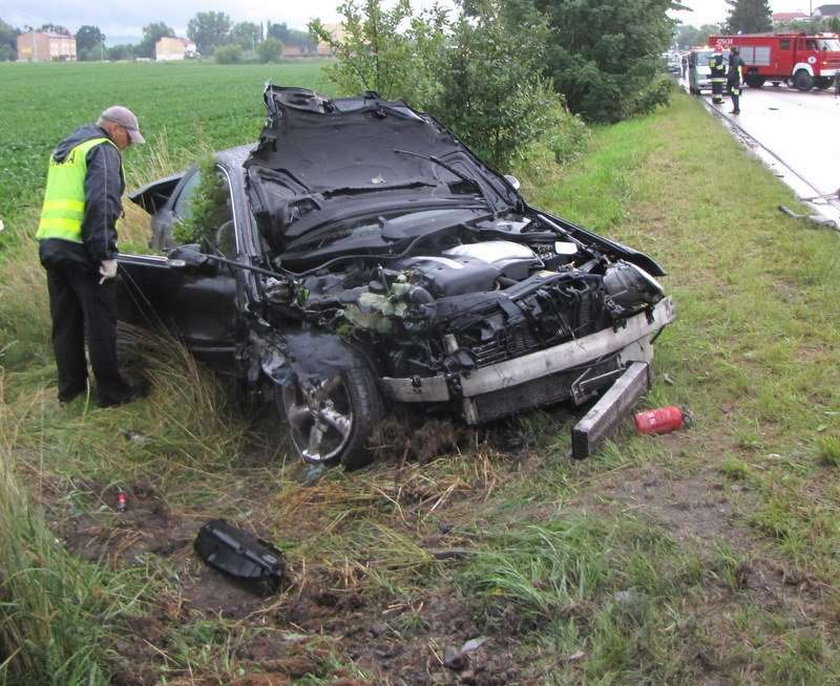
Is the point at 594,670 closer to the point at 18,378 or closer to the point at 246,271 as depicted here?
the point at 246,271

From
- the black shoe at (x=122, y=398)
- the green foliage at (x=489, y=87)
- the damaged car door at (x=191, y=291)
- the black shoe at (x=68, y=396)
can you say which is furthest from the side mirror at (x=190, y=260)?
the green foliage at (x=489, y=87)

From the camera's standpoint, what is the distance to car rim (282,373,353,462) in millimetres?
4500

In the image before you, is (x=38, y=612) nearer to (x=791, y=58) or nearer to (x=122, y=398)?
(x=122, y=398)

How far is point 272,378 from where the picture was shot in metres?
4.69

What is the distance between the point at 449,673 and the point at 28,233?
6.96 m

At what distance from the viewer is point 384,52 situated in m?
9.85

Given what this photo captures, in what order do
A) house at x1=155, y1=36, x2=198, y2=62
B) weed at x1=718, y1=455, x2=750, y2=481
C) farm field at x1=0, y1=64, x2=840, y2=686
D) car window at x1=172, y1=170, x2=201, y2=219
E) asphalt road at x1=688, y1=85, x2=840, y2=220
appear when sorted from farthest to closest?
1. house at x1=155, y1=36, x2=198, y2=62
2. asphalt road at x1=688, y1=85, x2=840, y2=220
3. car window at x1=172, y1=170, x2=201, y2=219
4. weed at x1=718, y1=455, x2=750, y2=481
5. farm field at x1=0, y1=64, x2=840, y2=686

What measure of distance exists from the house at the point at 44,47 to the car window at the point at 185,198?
15130 centimetres

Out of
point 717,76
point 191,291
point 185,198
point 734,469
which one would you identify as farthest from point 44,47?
point 734,469

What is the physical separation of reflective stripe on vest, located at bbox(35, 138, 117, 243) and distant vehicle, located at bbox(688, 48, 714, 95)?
28262 mm

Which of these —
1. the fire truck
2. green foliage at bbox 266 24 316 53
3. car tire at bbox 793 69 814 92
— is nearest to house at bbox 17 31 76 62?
green foliage at bbox 266 24 316 53

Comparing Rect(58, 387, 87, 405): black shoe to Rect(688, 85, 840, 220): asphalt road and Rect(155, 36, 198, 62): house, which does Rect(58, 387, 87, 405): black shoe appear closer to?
Rect(688, 85, 840, 220): asphalt road

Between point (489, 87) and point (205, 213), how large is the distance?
5732 millimetres

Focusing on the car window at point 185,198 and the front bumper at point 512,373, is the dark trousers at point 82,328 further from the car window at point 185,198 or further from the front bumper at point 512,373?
the front bumper at point 512,373
